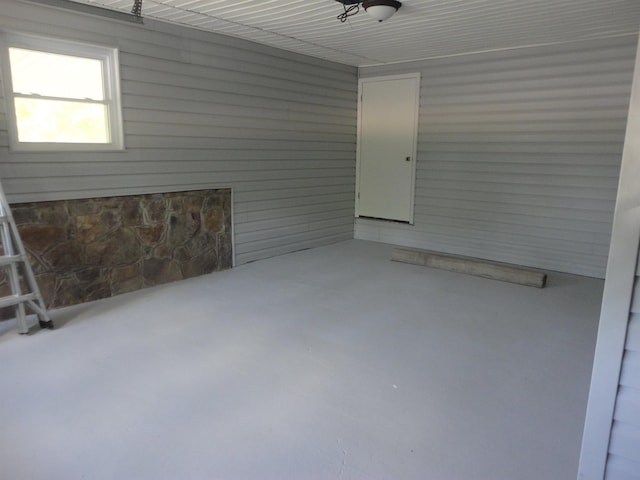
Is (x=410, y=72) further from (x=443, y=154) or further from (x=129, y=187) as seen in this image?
(x=129, y=187)

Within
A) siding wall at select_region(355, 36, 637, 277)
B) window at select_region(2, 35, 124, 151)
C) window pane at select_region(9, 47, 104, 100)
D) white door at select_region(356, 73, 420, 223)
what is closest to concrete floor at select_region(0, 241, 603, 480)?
siding wall at select_region(355, 36, 637, 277)

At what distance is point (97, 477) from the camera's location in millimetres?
1847

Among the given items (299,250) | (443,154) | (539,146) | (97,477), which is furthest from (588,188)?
(97,477)

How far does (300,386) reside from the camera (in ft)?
8.48

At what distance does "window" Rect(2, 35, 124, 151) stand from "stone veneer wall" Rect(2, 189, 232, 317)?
51 cm

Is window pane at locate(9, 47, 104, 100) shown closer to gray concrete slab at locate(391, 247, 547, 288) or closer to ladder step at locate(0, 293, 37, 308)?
ladder step at locate(0, 293, 37, 308)

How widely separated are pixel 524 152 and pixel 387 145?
182cm

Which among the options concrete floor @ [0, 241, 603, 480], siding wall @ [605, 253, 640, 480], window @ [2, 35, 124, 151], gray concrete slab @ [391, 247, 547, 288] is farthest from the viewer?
gray concrete slab @ [391, 247, 547, 288]

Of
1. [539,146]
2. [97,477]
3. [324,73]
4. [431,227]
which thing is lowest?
[97,477]

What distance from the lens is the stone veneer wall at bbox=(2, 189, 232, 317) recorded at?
3.63 metres

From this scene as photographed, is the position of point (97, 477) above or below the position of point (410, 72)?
below

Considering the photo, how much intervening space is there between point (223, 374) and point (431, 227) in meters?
4.04

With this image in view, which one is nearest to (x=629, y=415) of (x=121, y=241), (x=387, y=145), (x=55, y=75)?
(x=121, y=241)

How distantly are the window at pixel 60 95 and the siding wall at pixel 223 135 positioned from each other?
9cm
